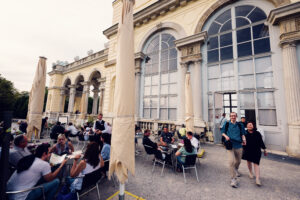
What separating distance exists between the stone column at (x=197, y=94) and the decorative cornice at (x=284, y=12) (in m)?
4.18

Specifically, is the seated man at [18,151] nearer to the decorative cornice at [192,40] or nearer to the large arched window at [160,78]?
the large arched window at [160,78]

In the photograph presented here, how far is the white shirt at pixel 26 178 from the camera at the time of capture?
6.63 ft

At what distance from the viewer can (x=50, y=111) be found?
20.0 m

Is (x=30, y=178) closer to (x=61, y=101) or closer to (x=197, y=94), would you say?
(x=197, y=94)

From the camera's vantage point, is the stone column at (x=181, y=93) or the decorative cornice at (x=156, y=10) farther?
the decorative cornice at (x=156, y=10)

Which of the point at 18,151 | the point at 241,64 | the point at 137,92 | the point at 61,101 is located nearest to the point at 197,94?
the point at 241,64

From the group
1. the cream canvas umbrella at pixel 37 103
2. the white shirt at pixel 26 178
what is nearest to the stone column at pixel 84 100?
the cream canvas umbrella at pixel 37 103

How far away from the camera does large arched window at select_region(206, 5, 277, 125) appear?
696 centimetres

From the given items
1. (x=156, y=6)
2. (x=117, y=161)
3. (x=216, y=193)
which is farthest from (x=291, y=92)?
(x=156, y=6)

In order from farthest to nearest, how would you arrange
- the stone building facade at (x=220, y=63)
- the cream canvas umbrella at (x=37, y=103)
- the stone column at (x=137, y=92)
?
1. the stone column at (x=137, y=92)
2. the stone building facade at (x=220, y=63)
3. the cream canvas umbrella at (x=37, y=103)

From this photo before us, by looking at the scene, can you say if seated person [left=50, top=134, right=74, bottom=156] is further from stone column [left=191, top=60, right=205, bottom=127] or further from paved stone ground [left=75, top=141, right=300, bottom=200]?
stone column [left=191, top=60, right=205, bottom=127]

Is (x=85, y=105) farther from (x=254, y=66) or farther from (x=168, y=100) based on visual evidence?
(x=254, y=66)

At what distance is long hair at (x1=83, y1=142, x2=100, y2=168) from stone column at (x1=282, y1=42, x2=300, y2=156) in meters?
8.18

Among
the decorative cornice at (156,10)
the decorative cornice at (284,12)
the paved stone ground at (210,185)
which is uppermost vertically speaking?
the decorative cornice at (156,10)
